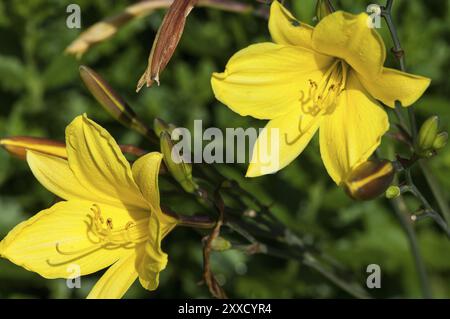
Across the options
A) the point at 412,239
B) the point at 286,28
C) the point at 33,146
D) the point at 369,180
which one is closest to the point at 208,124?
the point at 412,239

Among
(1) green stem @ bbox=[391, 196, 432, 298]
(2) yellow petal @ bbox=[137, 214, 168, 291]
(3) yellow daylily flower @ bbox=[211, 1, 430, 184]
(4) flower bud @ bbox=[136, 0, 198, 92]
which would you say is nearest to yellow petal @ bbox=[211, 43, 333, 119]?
(3) yellow daylily flower @ bbox=[211, 1, 430, 184]

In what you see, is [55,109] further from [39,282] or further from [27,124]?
[39,282]

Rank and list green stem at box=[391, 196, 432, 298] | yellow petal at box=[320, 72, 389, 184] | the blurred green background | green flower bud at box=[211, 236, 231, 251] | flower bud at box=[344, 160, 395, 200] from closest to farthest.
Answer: flower bud at box=[344, 160, 395, 200]
yellow petal at box=[320, 72, 389, 184]
green flower bud at box=[211, 236, 231, 251]
green stem at box=[391, 196, 432, 298]
the blurred green background

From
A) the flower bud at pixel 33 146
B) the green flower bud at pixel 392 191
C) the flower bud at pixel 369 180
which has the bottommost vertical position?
the flower bud at pixel 369 180

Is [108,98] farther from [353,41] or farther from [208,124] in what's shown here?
[208,124]

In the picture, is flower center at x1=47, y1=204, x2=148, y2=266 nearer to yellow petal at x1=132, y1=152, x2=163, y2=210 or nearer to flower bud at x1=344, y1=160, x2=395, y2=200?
yellow petal at x1=132, y1=152, x2=163, y2=210

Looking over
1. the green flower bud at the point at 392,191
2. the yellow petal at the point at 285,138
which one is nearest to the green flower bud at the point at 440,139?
the green flower bud at the point at 392,191

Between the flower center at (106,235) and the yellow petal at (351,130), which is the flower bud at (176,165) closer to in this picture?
the flower center at (106,235)
